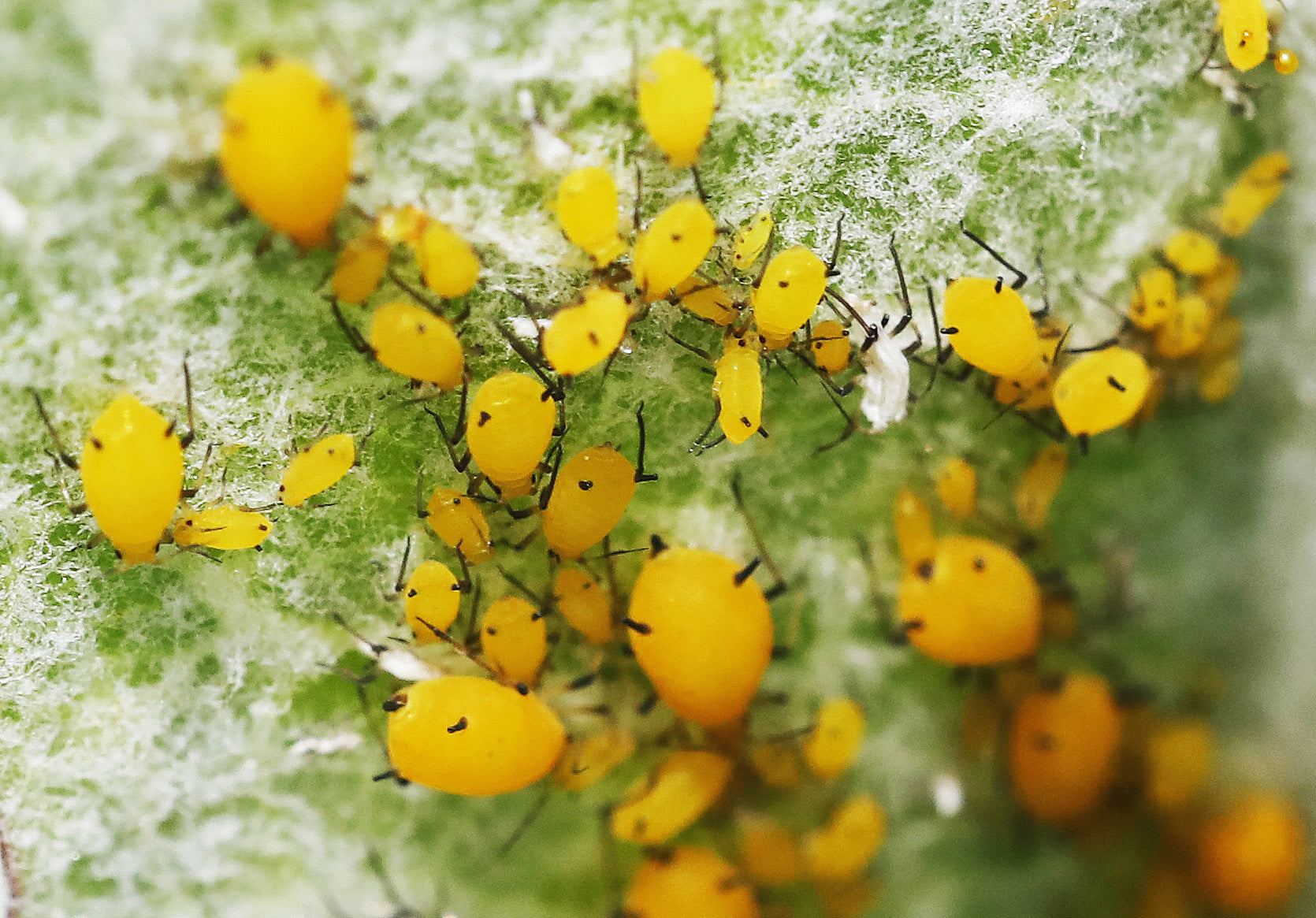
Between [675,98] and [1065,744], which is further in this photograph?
[1065,744]

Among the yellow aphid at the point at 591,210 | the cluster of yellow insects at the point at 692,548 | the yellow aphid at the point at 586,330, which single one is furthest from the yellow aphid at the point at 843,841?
the yellow aphid at the point at 591,210

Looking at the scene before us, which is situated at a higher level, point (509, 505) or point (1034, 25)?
point (1034, 25)

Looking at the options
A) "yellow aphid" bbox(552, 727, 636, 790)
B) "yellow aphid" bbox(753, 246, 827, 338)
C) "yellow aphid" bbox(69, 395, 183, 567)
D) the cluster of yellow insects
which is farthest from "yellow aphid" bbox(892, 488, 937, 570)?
"yellow aphid" bbox(69, 395, 183, 567)

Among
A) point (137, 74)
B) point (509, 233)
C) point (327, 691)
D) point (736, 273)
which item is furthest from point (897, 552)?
point (137, 74)

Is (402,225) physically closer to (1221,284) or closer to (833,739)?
(833,739)

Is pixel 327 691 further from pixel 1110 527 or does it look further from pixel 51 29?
pixel 1110 527

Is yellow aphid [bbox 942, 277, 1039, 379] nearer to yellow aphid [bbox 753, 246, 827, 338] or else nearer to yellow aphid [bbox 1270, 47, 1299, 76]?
yellow aphid [bbox 753, 246, 827, 338]

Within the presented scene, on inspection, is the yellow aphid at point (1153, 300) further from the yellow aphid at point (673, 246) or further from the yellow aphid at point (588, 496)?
the yellow aphid at point (588, 496)

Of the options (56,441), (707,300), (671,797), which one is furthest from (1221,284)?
(56,441)
